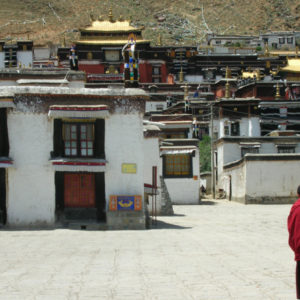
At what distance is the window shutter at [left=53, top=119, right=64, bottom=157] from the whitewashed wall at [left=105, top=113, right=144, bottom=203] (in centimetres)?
140

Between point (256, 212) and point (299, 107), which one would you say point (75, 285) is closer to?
point (256, 212)

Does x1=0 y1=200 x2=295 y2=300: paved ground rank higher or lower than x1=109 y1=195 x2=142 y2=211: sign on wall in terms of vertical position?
lower

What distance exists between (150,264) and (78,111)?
8.36 meters

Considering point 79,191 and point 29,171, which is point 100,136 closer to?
point 79,191

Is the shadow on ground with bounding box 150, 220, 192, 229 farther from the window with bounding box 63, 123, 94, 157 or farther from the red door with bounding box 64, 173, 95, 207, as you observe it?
the window with bounding box 63, 123, 94, 157

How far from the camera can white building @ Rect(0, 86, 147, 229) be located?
1886 centimetres

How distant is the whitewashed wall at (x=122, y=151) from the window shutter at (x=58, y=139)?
1.40 m

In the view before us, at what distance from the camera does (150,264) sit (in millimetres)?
11219

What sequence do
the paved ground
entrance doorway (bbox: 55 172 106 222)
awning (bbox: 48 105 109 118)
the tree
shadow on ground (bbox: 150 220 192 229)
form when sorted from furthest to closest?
1. the tree
2. shadow on ground (bbox: 150 220 192 229)
3. entrance doorway (bbox: 55 172 106 222)
4. awning (bbox: 48 105 109 118)
5. the paved ground

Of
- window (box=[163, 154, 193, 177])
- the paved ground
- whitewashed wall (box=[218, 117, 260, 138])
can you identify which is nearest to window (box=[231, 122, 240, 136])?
whitewashed wall (box=[218, 117, 260, 138])

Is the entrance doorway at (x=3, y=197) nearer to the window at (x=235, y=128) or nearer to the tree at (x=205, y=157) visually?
the tree at (x=205, y=157)

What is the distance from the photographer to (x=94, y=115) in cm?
1867

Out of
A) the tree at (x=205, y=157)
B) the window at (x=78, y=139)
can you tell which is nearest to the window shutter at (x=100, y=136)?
the window at (x=78, y=139)

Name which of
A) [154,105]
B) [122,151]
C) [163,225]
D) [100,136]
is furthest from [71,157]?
[154,105]
